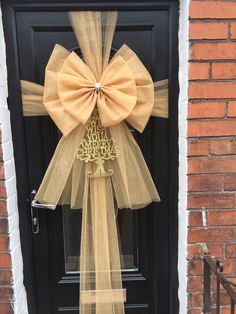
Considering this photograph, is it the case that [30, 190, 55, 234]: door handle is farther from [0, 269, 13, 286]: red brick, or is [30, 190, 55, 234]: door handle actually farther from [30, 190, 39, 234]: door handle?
[0, 269, 13, 286]: red brick

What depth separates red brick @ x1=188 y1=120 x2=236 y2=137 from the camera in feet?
5.68

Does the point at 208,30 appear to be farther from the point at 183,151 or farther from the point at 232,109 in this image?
the point at 183,151

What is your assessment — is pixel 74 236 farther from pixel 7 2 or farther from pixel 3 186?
pixel 7 2

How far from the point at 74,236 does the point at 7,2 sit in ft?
4.48

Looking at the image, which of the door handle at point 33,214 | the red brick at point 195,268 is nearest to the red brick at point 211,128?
the red brick at point 195,268

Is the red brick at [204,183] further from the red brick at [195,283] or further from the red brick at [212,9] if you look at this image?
the red brick at [212,9]

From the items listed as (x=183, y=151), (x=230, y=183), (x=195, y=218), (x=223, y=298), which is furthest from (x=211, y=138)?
(x=223, y=298)

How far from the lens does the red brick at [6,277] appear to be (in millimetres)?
1821

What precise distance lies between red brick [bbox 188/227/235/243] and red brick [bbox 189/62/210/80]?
0.81 meters

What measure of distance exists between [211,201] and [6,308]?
130 centimetres

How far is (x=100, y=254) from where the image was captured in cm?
184

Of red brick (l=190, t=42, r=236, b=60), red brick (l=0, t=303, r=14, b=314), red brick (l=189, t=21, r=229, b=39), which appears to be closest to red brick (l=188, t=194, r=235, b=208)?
red brick (l=190, t=42, r=236, b=60)

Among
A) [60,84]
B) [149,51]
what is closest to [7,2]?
[60,84]

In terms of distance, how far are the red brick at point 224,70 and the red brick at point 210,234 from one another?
0.82m
